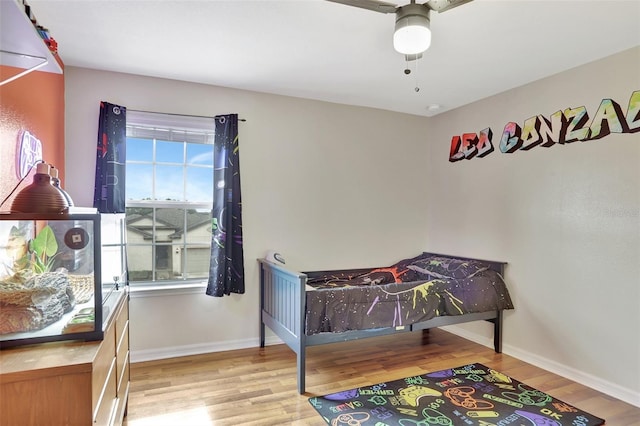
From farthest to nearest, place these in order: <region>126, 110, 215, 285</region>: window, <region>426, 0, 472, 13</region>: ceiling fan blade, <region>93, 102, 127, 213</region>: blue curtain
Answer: <region>126, 110, 215, 285</region>: window < <region>93, 102, 127, 213</region>: blue curtain < <region>426, 0, 472, 13</region>: ceiling fan blade

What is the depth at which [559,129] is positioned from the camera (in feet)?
9.71

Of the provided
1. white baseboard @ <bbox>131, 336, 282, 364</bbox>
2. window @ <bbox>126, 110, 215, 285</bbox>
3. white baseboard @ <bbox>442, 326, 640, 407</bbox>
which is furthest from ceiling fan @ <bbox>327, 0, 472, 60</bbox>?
white baseboard @ <bbox>131, 336, 282, 364</bbox>

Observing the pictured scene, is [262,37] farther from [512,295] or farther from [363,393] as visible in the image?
[512,295]

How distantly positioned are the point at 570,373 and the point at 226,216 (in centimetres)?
300

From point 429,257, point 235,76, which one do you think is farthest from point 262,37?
point 429,257

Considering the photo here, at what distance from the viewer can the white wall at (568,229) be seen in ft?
8.36

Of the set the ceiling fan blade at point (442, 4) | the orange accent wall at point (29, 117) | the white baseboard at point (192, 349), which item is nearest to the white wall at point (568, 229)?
the ceiling fan blade at point (442, 4)

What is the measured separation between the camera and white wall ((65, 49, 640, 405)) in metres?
2.63

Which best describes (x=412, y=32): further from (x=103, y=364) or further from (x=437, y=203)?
(x=437, y=203)

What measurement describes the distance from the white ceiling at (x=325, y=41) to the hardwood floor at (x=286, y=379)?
7.74 feet

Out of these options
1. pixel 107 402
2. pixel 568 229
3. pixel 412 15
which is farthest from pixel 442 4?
pixel 107 402

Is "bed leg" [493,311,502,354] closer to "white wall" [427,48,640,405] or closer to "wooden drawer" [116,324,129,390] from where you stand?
"white wall" [427,48,640,405]

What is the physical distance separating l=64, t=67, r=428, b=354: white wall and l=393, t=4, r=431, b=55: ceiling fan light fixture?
1936mm

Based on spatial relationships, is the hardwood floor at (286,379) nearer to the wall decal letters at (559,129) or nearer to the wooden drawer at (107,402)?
the wooden drawer at (107,402)
